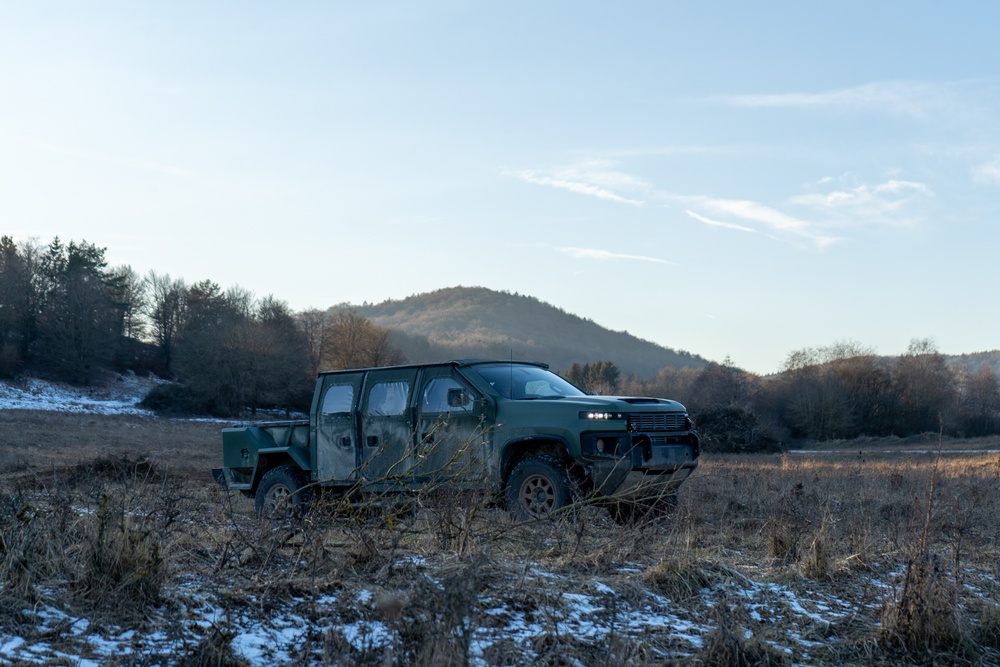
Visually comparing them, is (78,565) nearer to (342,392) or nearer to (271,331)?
(342,392)

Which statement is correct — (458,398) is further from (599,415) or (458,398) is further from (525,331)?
(525,331)

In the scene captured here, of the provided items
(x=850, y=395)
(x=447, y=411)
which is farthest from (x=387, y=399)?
(x=850, y=395)

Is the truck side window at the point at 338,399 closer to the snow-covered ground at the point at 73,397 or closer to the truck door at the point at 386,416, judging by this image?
the truck door at the point at 386,416

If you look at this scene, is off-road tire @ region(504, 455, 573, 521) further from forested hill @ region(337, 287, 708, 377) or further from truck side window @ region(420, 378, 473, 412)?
forested hill @ region(337, 287, 708, 377)

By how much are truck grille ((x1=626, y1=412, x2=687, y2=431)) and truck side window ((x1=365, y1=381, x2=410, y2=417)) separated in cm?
257

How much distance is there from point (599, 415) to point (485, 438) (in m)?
1.24

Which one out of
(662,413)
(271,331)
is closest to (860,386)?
(271,331)

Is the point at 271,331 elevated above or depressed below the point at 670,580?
above

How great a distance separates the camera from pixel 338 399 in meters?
10.3

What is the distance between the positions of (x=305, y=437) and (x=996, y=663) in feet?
24.7

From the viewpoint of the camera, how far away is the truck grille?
8.72 meters

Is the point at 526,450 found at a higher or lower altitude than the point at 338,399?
A: lower

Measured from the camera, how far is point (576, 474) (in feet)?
28.1

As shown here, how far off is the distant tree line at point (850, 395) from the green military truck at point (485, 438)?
41.8 meters
